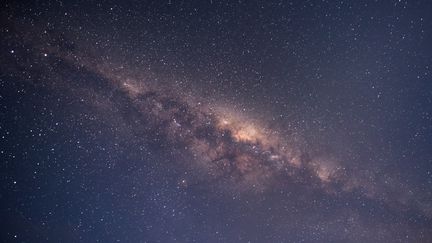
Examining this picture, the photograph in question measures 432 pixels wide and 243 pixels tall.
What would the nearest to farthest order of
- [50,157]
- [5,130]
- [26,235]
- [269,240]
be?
[5,130]
[50,157]
[269,240]
[26,235]

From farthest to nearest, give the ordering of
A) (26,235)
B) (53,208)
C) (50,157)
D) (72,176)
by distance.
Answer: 1. (26,235)
2. (53,208)
3. (72,176)
4. (50,157)

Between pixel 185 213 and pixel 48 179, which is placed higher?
pixel 48 179

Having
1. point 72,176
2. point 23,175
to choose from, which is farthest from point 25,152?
point 23,175

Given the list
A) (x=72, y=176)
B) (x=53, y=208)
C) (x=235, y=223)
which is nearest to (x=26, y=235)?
(x=53, y=208)

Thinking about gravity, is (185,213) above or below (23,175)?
below

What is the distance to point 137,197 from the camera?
788 inches

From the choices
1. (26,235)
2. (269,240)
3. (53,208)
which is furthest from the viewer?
(26,235)

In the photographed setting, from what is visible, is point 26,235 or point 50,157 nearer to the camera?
point 50,157

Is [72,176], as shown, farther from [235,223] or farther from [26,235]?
[26,235]

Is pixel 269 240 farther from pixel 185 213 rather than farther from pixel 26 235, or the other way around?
pixel 26 235

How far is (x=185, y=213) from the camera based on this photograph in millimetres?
21156

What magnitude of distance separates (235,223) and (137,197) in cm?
741

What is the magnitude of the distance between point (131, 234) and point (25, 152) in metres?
15.0

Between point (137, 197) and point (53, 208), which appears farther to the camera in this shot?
point (53, 208)
